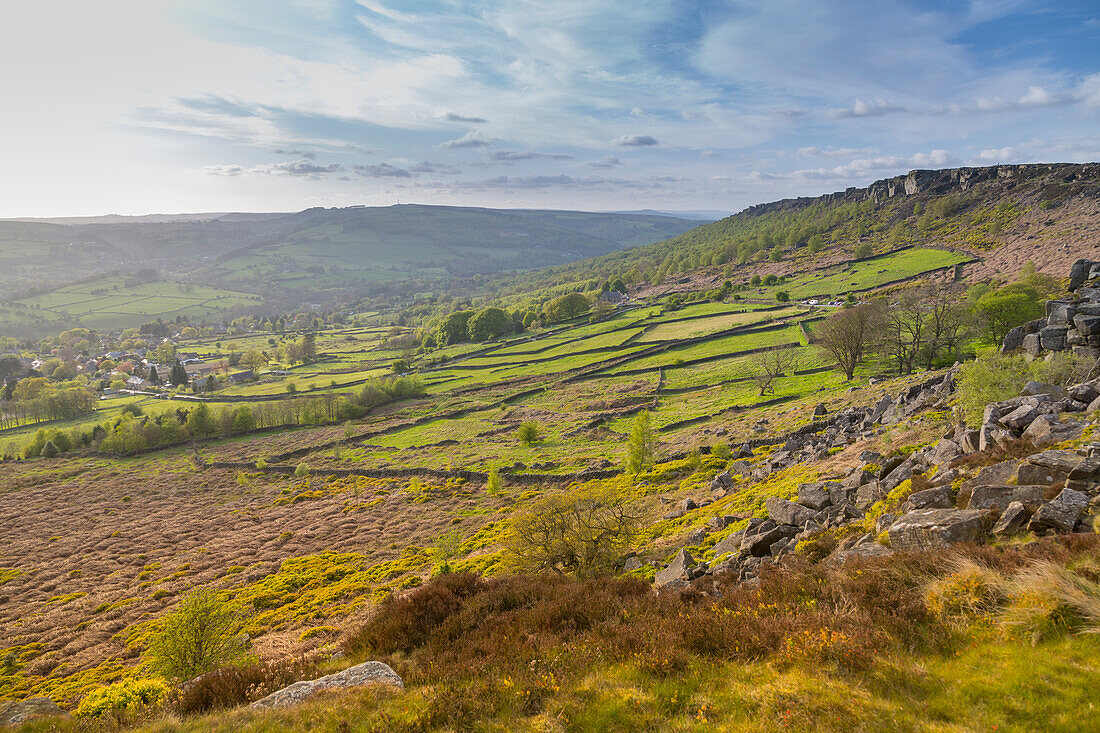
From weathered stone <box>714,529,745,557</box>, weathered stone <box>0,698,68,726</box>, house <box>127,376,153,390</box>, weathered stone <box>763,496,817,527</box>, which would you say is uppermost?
weathered stone <box>763,496,817,527</box>

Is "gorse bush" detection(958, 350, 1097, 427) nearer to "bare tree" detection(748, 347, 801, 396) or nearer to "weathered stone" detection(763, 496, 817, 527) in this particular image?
"weathered stone" detection(763, 496, 817, 527)

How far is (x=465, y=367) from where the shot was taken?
124 metres

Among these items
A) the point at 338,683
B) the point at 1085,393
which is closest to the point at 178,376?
the point at 338,683

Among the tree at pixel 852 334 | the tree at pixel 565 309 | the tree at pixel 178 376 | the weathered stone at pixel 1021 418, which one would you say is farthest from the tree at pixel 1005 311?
the tree at pixel 178 376

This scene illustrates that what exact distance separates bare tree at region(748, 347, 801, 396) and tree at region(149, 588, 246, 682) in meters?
60.5

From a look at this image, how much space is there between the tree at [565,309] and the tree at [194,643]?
14160 centimetres

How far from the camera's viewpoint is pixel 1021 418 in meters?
17.2

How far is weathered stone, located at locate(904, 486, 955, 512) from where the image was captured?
14.0 m

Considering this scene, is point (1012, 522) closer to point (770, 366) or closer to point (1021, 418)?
point (1021, 418)

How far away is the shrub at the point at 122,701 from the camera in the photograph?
1156 cm

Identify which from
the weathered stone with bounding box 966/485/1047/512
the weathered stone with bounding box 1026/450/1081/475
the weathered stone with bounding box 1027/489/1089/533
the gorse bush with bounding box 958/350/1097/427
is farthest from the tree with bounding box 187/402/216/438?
the weathered stone with bounding box 1026/450/1081/475

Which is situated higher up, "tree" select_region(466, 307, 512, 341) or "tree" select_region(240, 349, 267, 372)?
"tree" select_region(466, 307, 512, 341)

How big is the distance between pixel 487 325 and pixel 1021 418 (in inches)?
5874

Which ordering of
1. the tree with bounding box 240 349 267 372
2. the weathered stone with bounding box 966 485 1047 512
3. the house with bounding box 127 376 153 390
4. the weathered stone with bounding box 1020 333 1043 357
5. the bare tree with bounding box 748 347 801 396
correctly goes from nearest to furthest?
the weathered stone with bounding box 966 485 1047 512
the weathered stone with bounding box 1020 333 1043 357
the bare tree with bounding box 748 347 801 396
the house with bounding box 127 376 153 390
the tree with bounding box 240 349 267 372
